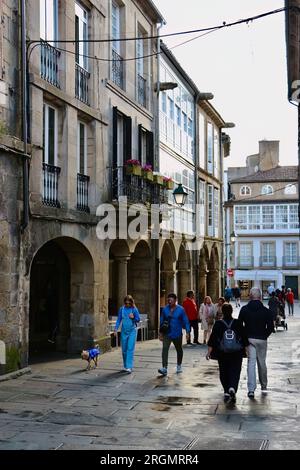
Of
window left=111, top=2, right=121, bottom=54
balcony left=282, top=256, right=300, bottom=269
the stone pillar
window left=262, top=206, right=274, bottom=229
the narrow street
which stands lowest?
the narrow street

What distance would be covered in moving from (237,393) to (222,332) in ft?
3.95

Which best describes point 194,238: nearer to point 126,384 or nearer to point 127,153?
point 127,153

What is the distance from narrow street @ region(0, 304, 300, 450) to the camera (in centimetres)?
681

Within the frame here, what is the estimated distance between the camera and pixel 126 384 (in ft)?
34.3

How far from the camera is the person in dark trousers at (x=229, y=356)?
912 centimetres

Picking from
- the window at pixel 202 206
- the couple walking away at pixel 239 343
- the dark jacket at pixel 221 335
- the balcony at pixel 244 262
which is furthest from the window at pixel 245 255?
the dark jacket at pixel 221 335

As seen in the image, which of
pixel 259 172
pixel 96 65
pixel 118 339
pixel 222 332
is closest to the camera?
pixel 222 332

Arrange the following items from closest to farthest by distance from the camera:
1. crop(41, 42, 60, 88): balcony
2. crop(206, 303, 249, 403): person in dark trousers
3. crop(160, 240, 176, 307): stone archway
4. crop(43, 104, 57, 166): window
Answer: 1. crop(206, 303, 249, 403): person in dark trousers
2. crop(41, 42, 60, 88): balcony
3. crop(43, 104, 57, 166): window
4. crop(160, 240, 176, 307): stone archway

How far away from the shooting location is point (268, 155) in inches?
2493

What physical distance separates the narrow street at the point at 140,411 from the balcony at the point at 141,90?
28.6 feet

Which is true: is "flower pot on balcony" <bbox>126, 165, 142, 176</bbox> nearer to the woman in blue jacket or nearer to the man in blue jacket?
the woman in blue jacket

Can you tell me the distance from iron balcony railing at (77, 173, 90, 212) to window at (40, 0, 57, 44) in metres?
3.01

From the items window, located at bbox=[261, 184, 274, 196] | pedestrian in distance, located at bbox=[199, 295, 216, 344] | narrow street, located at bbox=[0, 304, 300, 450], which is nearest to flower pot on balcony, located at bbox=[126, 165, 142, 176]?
pedestrian in distance, located at bbox=[199, 295, 216, 344]

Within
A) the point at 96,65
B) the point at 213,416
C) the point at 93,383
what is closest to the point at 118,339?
the point at 93,383
